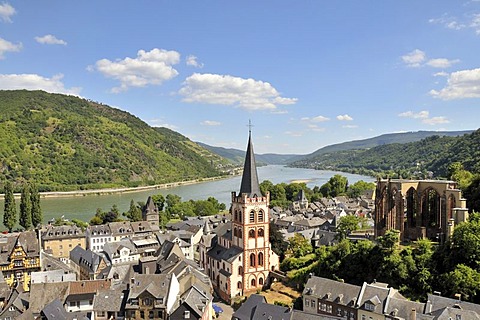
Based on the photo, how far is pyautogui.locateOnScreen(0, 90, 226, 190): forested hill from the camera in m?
134

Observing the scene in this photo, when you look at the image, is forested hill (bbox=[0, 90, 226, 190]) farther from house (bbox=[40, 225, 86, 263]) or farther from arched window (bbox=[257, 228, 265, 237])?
arched window (bbox=[257, 228, 265, 237])

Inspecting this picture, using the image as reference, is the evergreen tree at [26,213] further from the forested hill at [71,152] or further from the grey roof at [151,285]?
the forested hill at [71,152]

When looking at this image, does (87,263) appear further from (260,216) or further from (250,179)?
(250,179)

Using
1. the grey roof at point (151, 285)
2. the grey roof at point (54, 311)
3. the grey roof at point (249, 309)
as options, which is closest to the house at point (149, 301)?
the grey roof at point (151, 285)


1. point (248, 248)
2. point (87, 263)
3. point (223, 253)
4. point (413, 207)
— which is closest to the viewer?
point (413, 207)

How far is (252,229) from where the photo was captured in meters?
38.4

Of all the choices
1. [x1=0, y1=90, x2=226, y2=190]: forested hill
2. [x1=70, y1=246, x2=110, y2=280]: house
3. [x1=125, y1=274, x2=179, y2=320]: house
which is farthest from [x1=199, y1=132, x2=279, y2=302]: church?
[x1=0, y1=90, x2=226, y2=190]: forested hill

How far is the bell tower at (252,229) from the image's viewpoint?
125 feet

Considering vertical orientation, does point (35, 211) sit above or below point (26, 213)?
above

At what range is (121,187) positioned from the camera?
462 ft

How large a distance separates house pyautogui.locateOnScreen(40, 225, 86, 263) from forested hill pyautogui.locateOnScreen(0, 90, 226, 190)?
75679 millimetres

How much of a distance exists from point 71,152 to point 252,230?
133932 millimetres

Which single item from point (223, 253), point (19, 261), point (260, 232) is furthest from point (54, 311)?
point (260, 232)

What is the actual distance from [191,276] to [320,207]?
56.8m
